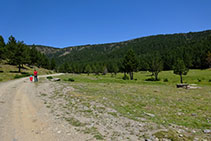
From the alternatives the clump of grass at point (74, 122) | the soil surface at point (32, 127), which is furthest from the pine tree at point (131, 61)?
the clump of grass at point (74, 122)

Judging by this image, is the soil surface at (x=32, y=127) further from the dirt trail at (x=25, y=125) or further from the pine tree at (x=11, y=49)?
the pine tree at (x=11, y=49)

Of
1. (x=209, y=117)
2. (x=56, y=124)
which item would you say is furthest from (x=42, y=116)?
(x=209, y=117)

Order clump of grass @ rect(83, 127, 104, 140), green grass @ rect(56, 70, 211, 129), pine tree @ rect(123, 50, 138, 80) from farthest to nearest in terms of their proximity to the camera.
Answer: pine tree @ rect(123, 50, 138, 80) < green grass @ rect(56, 70, 211, 129) < clump of grass @ rect(83, 127, 104, 140)

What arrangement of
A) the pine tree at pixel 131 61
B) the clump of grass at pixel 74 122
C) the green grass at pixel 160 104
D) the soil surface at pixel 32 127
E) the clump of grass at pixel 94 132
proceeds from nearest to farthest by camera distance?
the soil surface at pixel 32 127, the clump of grass at pixel 94 132, the clump of grass at pixel 74 122, the green grass at pixel 160 104, the pine tree at pixel 131 61

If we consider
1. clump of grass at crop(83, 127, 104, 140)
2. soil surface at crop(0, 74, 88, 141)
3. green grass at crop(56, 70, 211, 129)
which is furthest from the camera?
green grass at crop(56, 70, 211, 129)

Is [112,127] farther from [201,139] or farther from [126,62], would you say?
[126,62]

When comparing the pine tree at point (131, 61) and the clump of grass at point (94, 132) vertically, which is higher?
the pine tree at point (131, 61)

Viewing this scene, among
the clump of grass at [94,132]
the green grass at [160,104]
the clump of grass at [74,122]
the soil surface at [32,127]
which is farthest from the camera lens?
the green grass at [160,104]

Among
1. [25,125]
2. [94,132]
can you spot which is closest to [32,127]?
[25,125]

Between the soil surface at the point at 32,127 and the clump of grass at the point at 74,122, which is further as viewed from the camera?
the clump of grass at the point at 74,122

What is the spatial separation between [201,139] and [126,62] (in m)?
52.2

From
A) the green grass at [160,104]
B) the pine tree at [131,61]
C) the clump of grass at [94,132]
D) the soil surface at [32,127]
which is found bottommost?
the green grass at [160,104]

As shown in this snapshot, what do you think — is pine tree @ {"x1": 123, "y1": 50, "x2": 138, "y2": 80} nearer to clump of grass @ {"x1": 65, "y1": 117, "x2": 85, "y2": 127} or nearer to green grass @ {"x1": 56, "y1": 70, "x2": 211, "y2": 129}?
green grass @ {"x1": 56, "y1": 70, "x2": 211, "y2": 129}

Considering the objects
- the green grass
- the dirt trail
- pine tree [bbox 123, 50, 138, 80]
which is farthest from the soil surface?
pine tree [bbox 123, 50, 138, 80]
